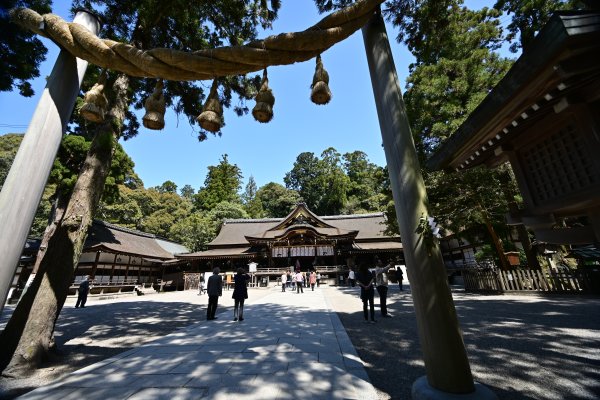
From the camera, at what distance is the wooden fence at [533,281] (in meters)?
8.01

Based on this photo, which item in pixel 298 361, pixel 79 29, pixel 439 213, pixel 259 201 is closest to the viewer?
pixel 79 29

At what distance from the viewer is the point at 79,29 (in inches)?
80.0

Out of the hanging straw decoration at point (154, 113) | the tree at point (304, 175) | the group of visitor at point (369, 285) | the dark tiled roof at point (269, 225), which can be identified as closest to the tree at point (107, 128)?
the hanging straw decoration at point (154, 113)

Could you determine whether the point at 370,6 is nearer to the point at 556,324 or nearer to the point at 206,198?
the point at 556,324

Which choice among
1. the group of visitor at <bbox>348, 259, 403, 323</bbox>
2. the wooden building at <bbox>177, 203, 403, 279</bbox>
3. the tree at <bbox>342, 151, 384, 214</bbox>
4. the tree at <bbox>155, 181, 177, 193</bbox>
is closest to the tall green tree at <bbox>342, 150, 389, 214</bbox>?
the tree at <bbox>342, 151, 384, 214</bbox>

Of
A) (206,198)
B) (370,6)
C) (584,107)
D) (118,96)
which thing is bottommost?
(584,107)

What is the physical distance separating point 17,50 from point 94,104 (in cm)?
301

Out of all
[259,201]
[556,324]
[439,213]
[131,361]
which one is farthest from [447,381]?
[259,201]

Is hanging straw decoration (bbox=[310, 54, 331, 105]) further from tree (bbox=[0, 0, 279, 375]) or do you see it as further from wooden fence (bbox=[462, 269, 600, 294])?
wooden fence (bbox=[462, 269, 600, 294])

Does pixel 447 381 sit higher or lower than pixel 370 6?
lower

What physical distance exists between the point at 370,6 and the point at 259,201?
164ft

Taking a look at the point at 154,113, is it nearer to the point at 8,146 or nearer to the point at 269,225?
the point at 269,225

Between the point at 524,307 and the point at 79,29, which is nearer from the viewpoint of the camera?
the point at 79,29

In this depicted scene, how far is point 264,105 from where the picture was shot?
81.7 inches
